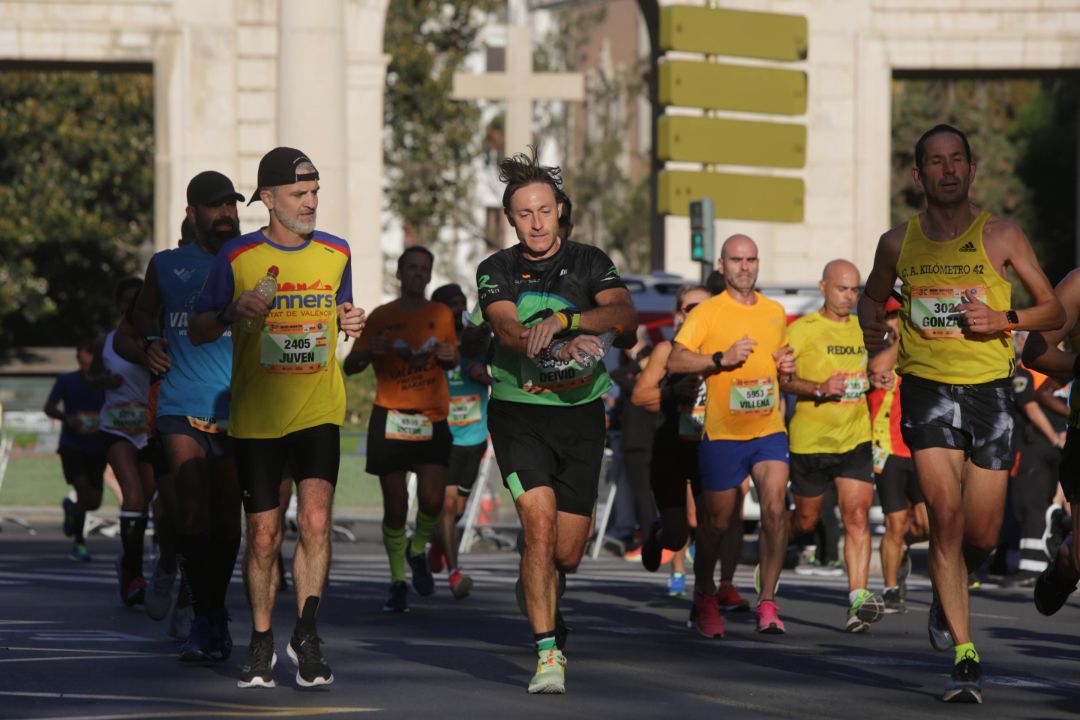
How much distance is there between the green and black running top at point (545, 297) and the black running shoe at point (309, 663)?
1.26 metres

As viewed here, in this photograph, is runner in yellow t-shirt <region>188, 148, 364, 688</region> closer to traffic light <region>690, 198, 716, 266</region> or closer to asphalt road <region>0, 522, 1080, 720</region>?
asphalt road <region>0, 522, 1080, 720</region>

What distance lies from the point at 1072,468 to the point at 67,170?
42784 millimetres

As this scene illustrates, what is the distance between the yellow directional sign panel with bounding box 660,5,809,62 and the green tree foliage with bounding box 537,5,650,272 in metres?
28.8

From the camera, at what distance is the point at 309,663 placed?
30.0 ft

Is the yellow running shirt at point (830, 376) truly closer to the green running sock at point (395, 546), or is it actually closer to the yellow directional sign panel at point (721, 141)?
the green running sock at point (395, 546)

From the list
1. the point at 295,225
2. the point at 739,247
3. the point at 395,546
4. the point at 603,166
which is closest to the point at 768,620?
the point at 739,247

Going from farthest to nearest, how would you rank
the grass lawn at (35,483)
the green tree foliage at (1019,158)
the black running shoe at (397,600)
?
the green tree foliage at (1019,158) < the grass lawn at (35,483) < the black running shoe at (397,600)

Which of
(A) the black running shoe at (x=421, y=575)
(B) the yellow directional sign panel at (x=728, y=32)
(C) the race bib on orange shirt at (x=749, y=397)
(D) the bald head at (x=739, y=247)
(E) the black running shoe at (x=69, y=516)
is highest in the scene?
(B) the yellow directional sign panel at (x=728, y=32)

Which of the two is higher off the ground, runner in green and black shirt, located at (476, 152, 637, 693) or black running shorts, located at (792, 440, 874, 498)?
runner in green and black shirt, located at (476, 152, 637, 693)

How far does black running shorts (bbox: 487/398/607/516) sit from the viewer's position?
31.1 ft

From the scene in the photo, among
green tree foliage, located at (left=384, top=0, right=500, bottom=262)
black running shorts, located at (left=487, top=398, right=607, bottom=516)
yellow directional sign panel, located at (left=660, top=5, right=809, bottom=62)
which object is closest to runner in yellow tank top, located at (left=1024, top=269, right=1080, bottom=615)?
black running shorts, located at (left=487, top=398, right=607, bottom=516)

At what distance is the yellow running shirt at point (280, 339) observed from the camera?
9.34m

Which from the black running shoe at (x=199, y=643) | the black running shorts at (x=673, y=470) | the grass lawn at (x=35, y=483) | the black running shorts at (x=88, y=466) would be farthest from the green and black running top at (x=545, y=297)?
the grass lawn at (x=35, y=483)

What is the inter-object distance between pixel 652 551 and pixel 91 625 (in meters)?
3.22
